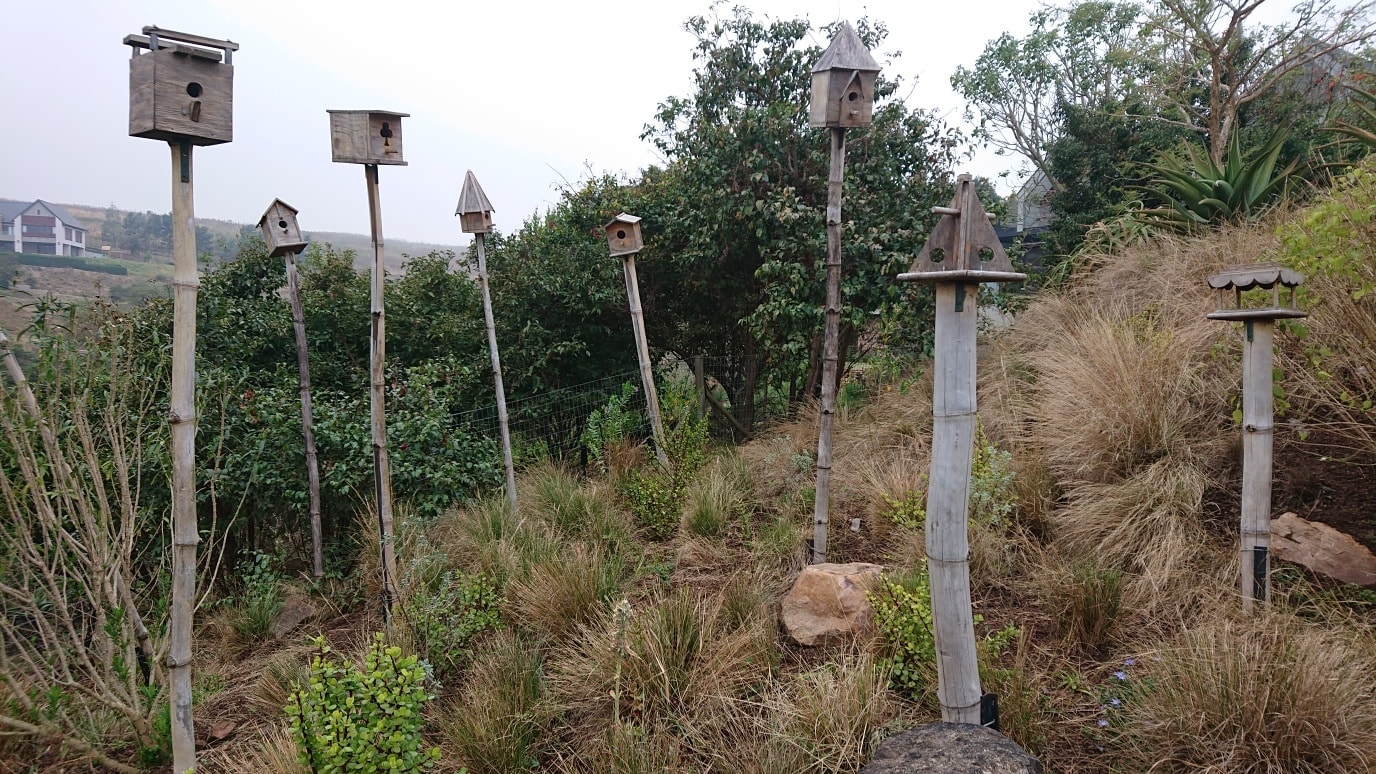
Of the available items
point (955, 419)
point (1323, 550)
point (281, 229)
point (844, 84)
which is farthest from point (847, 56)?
point (281, 229)

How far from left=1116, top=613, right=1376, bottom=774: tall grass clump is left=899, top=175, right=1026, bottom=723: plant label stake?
627 millimetres

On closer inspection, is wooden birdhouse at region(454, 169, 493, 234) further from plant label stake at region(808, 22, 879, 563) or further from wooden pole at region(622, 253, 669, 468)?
plant label stake at region(808, 22, 879, 563)

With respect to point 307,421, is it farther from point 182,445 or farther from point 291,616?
point 182,445

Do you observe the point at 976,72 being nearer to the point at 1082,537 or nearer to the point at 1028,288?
the point at 1028,288

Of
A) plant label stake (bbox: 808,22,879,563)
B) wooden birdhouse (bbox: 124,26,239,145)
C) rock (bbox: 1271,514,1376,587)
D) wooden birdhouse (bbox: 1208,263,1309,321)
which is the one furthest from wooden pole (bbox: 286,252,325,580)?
rock (bbox: 1271,514,1376,587)

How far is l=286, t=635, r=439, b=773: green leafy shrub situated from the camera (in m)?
2.40

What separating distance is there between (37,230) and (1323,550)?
8.01 m

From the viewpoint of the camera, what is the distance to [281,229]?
4.94 metres

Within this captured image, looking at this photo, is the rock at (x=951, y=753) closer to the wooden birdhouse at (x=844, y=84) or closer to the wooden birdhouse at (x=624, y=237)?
the wooden birdhouse at (x=844, y=84)

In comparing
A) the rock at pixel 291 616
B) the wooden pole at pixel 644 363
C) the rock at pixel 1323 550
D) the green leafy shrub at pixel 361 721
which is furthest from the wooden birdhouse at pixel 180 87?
the rock at pixel 1323 550

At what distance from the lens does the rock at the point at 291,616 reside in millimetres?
4555

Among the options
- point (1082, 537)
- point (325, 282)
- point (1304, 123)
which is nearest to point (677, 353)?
point (325, 282)

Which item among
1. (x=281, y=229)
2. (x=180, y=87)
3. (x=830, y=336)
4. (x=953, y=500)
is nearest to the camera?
(x=953, y=500)

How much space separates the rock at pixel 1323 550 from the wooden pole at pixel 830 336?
210 cm
